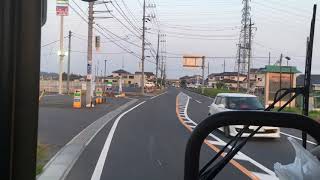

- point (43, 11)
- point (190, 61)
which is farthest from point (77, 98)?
point (190, 61)

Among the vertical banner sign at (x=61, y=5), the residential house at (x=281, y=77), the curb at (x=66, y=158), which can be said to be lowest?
the curb at (x=66, y=158)

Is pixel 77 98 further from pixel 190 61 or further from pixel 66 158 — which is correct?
pixel 190 61

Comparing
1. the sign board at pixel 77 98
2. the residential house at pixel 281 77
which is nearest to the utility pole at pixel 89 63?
the sign board at pixel 77 98

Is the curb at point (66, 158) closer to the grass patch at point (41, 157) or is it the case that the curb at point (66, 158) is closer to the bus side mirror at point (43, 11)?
the grass patch at point (41, 157)

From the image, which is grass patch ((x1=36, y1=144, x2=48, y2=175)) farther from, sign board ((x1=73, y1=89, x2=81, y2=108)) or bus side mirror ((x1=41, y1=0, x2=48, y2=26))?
sign board ((x1=73, y1=89, x2=81, y2=108))

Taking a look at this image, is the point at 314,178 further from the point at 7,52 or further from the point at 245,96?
the point at 245,96

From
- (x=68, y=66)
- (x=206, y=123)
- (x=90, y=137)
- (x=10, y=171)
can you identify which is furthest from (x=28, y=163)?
(x=68, y=66)

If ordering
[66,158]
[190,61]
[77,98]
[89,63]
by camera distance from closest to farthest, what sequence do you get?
[66,158]
[77,98]
[89,63]
[190,61]

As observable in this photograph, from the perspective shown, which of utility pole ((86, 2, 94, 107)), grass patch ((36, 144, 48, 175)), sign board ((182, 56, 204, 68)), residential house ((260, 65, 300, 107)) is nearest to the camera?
residential house ((260, 65, 300, 107))

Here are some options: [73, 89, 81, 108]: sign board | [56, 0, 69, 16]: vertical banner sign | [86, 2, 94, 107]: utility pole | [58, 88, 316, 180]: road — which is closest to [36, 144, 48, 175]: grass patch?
[58, 88, 316, 180]: road

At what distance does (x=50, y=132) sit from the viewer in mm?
20094

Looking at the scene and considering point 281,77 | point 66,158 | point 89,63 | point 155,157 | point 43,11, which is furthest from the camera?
point 89,63

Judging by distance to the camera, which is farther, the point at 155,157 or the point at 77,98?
the point at 77,98

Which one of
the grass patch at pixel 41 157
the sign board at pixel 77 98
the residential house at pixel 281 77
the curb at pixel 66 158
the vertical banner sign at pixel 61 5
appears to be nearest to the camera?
the residential house at pixel 281 77
